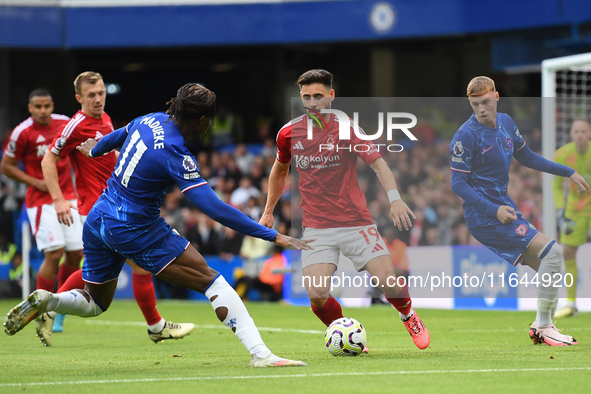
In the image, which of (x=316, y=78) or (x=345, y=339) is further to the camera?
(x=316, y=78)

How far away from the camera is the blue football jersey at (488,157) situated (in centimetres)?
796

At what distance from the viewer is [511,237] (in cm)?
800

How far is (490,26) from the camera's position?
19312 millimetres

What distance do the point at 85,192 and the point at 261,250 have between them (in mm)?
7500

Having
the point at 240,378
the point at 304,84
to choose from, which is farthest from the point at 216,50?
the point at 240,378

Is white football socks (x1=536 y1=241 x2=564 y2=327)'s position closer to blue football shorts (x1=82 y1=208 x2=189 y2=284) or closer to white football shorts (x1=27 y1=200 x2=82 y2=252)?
blue football shorts (x1=82 y1=208 x2=189 y2=284)

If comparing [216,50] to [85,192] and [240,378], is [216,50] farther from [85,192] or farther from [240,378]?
[240,378]

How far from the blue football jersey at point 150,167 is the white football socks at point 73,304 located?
73 centimetres

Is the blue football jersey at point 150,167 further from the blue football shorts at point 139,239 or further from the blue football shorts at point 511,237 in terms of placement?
the blue football shorts at point 511,237

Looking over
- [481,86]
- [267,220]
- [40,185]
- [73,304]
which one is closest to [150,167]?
[73,304]

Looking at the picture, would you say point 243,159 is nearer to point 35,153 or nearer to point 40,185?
point 35,153

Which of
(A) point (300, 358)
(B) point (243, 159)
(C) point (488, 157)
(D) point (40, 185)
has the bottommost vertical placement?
(A) point (300, 358)

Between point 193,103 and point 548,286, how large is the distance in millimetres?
3636

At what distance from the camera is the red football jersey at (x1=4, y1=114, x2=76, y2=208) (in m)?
10.1
